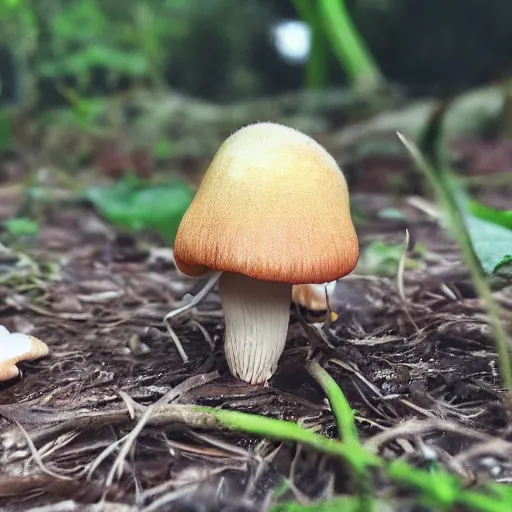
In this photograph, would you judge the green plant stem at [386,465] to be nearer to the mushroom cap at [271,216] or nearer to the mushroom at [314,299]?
the mushroom cap at [271,216]

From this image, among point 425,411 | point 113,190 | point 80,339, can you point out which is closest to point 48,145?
point 113,190

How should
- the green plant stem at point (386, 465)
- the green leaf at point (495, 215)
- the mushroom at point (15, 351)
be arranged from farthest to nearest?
the green leaf at point (495, 215), the mushroom at point (15, 351), the green plant stem at point (386, 465)

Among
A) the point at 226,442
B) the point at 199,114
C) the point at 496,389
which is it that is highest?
the point at 199,114

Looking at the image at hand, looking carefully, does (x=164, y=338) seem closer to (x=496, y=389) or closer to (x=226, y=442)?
(x=226, y=442)

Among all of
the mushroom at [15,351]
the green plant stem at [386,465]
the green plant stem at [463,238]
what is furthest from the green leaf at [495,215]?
the mushroom at [15,351]

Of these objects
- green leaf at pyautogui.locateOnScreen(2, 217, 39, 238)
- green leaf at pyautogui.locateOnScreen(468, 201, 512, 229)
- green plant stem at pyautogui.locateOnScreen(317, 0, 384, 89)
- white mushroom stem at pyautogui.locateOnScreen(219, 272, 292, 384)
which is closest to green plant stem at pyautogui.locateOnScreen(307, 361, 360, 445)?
white mushroom stem at pyautogui.locateOnScreen(219, 272, 292, 384)

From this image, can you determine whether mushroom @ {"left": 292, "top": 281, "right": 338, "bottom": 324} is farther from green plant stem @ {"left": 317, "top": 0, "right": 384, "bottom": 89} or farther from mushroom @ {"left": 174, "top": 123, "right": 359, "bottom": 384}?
green plant stem @ {"left": 317, "top": 0, "right": 384, "bottom": 89}

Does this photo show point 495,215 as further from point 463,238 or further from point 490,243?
point 463,238
